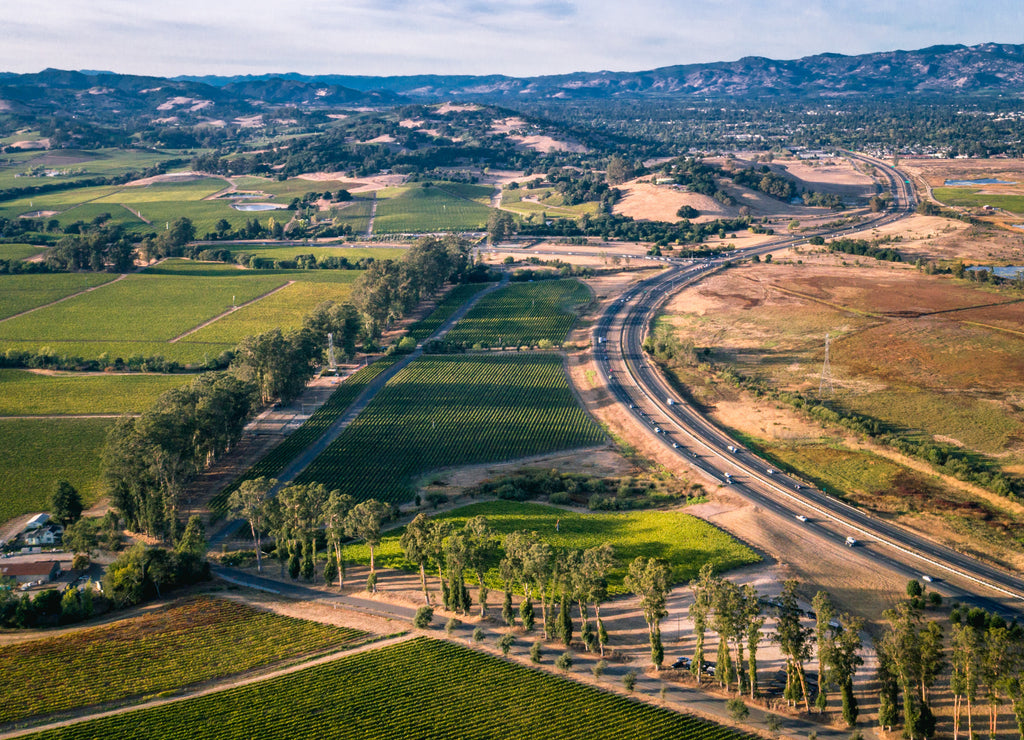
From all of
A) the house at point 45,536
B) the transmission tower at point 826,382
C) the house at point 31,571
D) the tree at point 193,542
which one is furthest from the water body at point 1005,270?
the house at point 31,571

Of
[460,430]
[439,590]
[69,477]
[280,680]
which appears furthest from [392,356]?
[280,680]

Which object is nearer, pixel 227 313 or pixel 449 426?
pixel 449 426

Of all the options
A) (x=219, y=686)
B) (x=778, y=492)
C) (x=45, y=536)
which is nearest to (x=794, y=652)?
(x=778, y=492)

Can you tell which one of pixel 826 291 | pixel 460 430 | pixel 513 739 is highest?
pixel 826 291

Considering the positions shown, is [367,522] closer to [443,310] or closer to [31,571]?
[31,571]

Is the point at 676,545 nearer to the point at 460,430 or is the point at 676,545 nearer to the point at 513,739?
the point at 513,739

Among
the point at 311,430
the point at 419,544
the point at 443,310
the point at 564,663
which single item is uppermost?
the point at 443,310

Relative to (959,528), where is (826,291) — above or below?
above
